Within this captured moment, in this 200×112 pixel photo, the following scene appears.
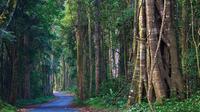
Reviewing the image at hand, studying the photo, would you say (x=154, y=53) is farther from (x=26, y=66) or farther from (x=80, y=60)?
(x=26, y=66)

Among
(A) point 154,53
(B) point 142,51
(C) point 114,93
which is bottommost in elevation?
(C) point 114,93

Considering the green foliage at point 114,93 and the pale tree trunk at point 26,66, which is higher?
the pale tree trunk at point 26,66

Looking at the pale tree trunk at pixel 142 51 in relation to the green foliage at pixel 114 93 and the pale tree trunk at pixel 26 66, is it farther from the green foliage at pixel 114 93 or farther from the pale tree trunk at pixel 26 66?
the pale tree trunk at pixel 26 66

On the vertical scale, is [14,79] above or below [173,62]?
below

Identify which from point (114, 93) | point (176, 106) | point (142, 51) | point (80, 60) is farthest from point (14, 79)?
point (176, 106)

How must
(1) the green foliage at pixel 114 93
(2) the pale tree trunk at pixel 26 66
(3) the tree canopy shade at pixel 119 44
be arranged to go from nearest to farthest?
1. (3) the tree canopy shade at pixel 119 44
2. (1) the green foliage at pixel 114 93
3. (2) the pale tree trunk at pixel 26 66

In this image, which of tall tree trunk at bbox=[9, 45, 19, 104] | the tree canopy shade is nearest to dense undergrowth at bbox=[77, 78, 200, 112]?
the tree canopy shade

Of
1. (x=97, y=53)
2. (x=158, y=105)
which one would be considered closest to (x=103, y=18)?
(x=97, y=53)

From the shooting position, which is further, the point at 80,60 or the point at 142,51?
the point at 80,60

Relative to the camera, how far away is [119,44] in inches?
1553

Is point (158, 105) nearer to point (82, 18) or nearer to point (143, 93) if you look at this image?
point (143, 93)

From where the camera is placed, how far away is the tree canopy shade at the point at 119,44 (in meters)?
17.4

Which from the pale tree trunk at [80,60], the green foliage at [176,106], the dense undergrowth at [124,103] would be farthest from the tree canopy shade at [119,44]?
the green foliage at [176,106]

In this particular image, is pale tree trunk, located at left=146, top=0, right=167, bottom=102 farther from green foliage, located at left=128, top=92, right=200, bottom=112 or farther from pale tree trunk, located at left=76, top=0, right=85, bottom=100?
pale tree trunk, located at left=76, top=0, right=85, bottom=100
